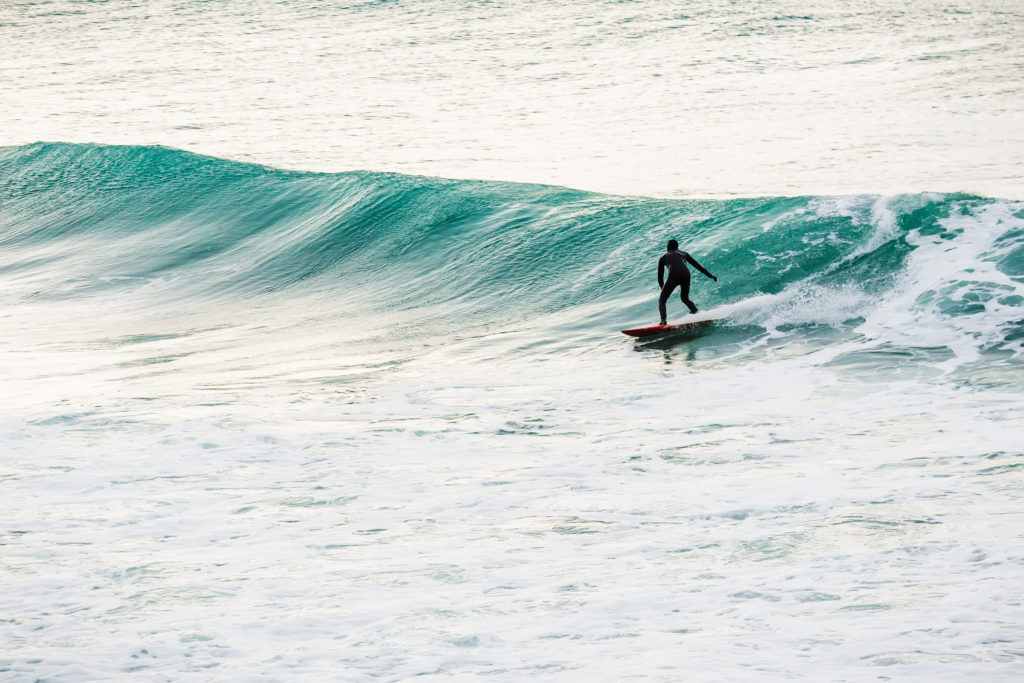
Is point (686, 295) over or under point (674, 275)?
under

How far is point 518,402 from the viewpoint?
9211 mm

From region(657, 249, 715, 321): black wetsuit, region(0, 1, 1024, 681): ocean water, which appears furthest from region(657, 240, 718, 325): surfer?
region(0, 1, 1024, 681): ocean water

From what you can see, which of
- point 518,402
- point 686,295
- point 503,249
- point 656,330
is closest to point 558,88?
point 503,249

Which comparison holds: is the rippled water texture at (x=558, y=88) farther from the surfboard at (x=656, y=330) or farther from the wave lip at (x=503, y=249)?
the surfboard at (x=656, y=330)

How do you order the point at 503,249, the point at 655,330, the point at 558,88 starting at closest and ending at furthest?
the point at 655,330, the point at 503,249, the point at 558,88

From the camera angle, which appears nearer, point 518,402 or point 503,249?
point 518,402

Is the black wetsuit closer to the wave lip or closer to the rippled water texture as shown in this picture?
the wave lip

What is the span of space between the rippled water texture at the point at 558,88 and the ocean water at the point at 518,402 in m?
0.27

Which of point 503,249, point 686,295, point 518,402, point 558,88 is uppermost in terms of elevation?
point 558,88

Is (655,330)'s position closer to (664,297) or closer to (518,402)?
(664,297)

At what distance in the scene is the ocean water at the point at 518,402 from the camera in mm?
5270

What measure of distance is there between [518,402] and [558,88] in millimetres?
22834

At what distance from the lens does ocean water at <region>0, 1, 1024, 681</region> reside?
5270mm

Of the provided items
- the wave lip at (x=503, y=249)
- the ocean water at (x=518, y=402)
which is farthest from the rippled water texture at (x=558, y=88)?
the wave lip at (x=503, y=249)
